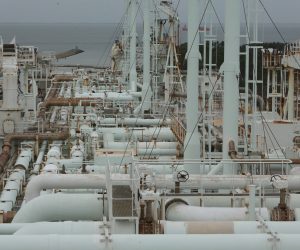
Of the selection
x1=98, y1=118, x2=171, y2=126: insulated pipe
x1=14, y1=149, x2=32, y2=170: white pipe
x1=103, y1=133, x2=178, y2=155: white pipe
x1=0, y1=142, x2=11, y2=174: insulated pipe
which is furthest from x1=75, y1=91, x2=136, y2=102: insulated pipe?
x1=103, y1=133, x2=178, y2=155: white pipe

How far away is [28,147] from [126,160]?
884cm

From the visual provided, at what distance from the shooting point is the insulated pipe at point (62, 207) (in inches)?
456

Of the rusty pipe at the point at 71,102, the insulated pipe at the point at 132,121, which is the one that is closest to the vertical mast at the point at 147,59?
the insulated pipe at the point at 132,121

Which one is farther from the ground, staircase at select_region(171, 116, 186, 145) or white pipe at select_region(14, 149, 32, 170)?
staircase at select_region(171, 116, 186, 145)

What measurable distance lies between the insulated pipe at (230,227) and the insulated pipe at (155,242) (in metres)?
0.82

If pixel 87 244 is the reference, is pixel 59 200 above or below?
above

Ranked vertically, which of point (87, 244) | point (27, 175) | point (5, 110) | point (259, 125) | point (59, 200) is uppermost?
point (5, 110)

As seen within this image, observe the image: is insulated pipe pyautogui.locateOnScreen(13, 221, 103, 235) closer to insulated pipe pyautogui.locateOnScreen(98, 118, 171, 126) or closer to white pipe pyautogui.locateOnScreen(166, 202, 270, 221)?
white pipe pyautogui.locateOnScreen(166, 202, 270, 221)

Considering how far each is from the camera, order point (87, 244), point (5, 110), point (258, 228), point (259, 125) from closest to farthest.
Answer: point (87, 244) < point (258, 228) < point (259, 125) < point (5, 110)

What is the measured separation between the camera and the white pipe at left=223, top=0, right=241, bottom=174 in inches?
587

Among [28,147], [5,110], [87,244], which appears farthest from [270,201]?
[5,110]

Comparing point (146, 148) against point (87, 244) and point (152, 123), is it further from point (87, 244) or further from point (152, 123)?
point (87, 244)

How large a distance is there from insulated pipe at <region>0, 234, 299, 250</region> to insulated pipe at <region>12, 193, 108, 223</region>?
117 inches

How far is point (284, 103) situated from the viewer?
29391 mm
